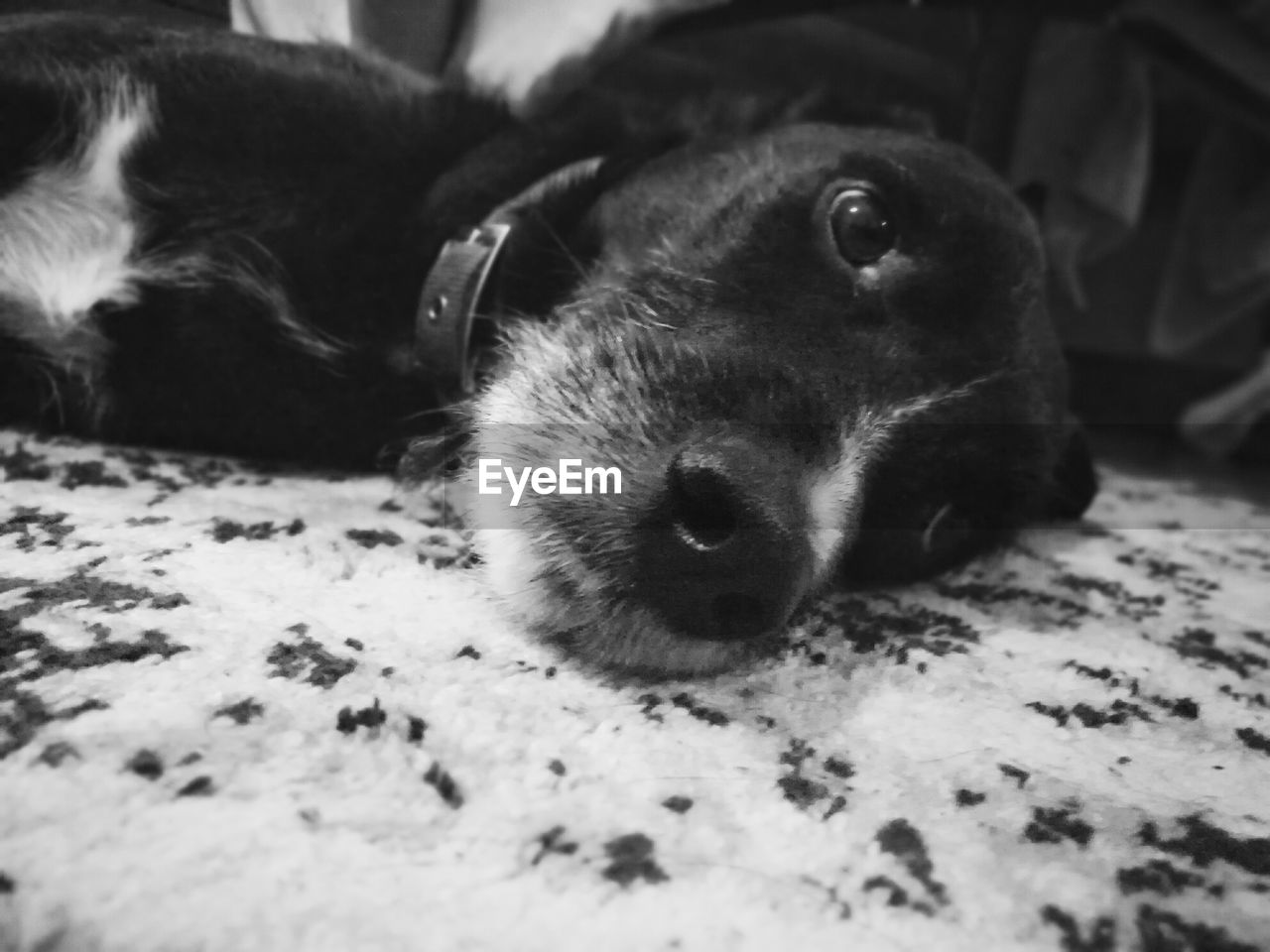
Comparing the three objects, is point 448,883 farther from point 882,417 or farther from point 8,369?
point 8,369

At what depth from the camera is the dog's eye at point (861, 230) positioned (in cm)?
123

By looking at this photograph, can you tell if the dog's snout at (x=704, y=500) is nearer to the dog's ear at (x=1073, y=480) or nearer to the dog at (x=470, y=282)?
the dog at (x=470, y=282)

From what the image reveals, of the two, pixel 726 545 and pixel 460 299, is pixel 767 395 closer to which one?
pixel 726 545

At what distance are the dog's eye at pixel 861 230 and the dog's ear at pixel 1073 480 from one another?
59 cm

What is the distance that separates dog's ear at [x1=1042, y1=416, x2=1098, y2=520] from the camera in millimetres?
1610

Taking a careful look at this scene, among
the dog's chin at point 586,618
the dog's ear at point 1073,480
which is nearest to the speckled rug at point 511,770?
the dog's chin at point 586,618

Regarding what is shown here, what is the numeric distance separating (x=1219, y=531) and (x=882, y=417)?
1382 millimetres

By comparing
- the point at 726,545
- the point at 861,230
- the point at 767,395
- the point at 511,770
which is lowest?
the point at 511,770

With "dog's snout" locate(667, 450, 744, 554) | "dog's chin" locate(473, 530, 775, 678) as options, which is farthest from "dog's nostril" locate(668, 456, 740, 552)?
"dog's chin" locate(473, 530, 775, 678)

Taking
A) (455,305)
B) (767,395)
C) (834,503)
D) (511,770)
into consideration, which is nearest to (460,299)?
(455,305)

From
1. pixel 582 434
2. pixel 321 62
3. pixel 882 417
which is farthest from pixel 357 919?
pixel 321 62

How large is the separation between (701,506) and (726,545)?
51 millimetres

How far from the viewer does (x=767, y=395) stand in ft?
3.36

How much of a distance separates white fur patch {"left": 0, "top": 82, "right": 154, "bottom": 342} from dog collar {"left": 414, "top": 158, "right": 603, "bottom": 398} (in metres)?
0.45
